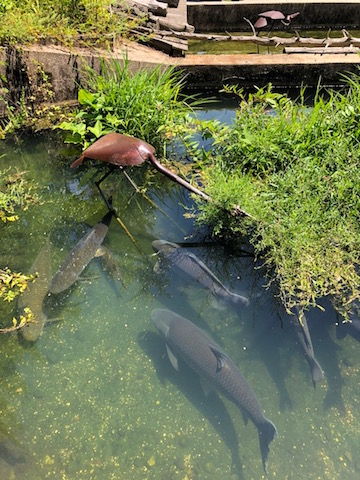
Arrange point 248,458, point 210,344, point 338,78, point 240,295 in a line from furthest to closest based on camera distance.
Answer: point 338,78 < point 240,295 < point 210,344 < point 248,458

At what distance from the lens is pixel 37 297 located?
389 cm

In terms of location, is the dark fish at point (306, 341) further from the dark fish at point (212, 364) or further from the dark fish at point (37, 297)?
the dark fish at point (37, 297)

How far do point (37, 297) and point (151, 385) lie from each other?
129cm

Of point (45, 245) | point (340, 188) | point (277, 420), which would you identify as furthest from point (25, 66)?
point (277, 420)

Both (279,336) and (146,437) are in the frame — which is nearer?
(146,437)

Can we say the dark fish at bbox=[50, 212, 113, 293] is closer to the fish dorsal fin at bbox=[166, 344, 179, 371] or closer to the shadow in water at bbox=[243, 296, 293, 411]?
the fish dorsal fin at bbox=[166, 344, 179, 371]

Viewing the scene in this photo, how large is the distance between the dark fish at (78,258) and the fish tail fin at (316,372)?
2.21 m

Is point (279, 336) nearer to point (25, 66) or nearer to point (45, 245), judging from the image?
point (45, 245)

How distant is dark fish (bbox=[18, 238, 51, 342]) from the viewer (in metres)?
3.70

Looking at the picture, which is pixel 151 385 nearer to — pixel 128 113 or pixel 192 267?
pixel 192 267

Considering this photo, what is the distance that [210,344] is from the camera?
3506 mm

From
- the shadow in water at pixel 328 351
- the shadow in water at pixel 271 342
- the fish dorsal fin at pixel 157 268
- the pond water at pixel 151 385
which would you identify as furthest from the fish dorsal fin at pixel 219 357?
the fish dorsal fin at pixel 157 268

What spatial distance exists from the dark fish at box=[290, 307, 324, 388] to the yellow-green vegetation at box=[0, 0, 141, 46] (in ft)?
15.2

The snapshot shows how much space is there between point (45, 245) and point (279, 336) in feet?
8.07
